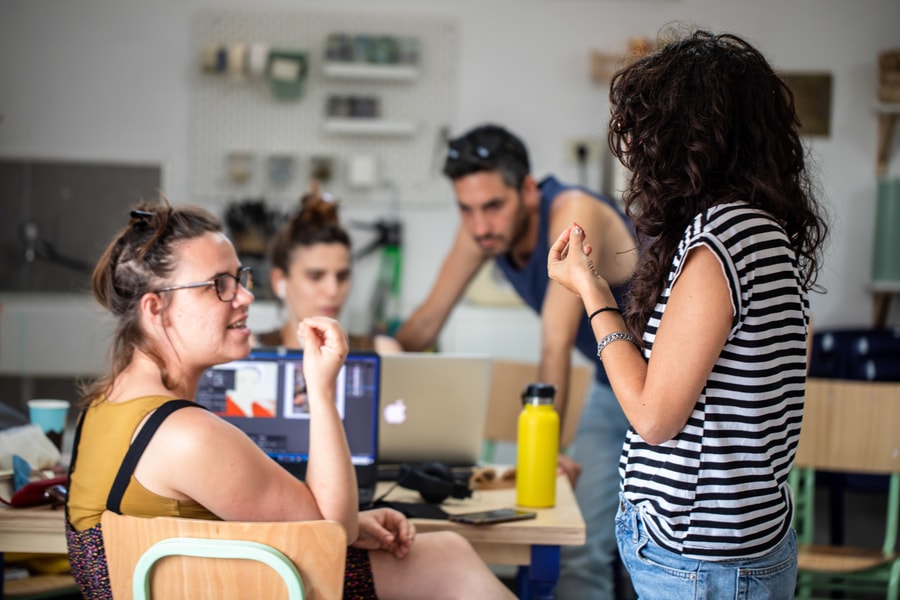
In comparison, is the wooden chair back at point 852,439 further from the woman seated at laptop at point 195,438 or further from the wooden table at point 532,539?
the woman seated at laptop at point 195,438

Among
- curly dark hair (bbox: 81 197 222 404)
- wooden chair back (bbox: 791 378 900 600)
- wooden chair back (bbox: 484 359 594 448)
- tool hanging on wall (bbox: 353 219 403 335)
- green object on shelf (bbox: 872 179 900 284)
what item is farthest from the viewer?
tool hanging on wall (bbox: 353 219 403 335)

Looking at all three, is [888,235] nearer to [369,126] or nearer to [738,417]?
[369,126]

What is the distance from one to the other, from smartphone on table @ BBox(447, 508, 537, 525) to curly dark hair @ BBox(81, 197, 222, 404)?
1.89ft

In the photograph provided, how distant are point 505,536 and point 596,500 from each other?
760 mm

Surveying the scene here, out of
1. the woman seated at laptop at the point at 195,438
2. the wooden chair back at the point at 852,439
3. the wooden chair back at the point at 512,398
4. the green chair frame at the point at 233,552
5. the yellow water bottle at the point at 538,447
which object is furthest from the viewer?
the wooden chair back at the point at 512,398

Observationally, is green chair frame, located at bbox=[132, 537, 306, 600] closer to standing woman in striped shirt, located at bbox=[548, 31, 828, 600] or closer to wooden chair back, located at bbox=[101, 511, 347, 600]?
wooden chair back, located at bbox=[101, 511, 347, 600]

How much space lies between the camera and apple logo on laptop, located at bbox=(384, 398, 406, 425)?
A: 7.10 feet

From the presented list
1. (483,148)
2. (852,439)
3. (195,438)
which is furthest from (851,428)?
(195,438)

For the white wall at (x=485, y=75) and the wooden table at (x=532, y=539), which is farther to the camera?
the white wall at (x=485, y=75)

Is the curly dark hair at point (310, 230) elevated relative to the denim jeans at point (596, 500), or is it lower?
elevated

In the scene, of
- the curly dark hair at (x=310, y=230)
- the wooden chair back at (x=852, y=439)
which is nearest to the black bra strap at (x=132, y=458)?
the curly dark hair at (x=310, y=230)

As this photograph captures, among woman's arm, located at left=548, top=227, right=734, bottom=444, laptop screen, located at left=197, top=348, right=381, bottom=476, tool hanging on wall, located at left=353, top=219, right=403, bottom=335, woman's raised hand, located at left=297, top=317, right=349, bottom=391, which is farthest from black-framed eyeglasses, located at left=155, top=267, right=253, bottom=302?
tool hanging on wall, located at left=353, top=219, right=403, bottom=335

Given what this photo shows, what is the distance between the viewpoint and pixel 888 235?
13.9ft

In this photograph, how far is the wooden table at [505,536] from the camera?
175 centimetres
